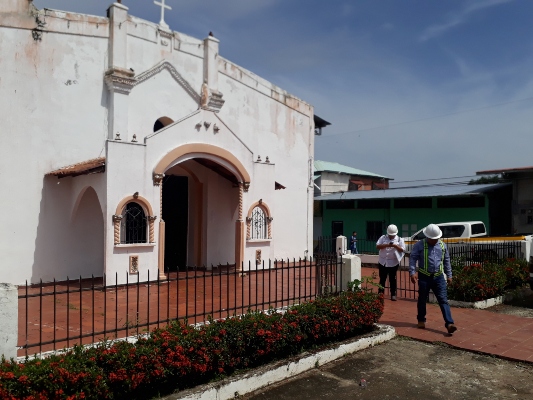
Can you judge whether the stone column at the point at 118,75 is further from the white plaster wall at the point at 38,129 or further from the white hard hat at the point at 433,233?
the white hard hat at the point at 433,233

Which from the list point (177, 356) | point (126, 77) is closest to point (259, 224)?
point (126, 77)

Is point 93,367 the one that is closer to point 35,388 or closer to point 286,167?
point 35,388

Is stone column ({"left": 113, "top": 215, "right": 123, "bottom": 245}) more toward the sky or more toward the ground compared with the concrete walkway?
more toward the sky

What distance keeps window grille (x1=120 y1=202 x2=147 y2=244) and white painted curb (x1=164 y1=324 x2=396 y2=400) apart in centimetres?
630

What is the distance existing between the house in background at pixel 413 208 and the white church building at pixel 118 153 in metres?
10.4

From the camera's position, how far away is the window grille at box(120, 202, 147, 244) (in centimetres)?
1075

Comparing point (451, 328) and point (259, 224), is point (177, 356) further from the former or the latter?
point (259, 224)

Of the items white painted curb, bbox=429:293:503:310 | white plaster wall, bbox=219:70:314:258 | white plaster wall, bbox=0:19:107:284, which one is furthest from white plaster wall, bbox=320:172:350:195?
white painted curb, bbox=429:293:503:310

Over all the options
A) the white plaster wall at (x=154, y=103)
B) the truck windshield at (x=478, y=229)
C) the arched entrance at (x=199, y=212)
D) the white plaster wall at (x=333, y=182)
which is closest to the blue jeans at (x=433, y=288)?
the arched entrance at (x=199, y=212)

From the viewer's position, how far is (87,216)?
11.9 m

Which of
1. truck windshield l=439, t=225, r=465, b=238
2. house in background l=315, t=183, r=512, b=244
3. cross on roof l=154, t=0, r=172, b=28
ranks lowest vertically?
truck windshield l=439, t=225, r=465, b=238

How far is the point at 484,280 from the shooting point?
9047 mm

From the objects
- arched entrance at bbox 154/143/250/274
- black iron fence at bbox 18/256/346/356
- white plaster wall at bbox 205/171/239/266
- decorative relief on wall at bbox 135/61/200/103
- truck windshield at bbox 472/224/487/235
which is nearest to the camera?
black iron fence at bbox 18/256/346/356

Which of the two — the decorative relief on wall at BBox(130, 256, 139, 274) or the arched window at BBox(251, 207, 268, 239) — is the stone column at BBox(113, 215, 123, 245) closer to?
the decorative relief on wall at BBox(130, 256, 139, 274)
